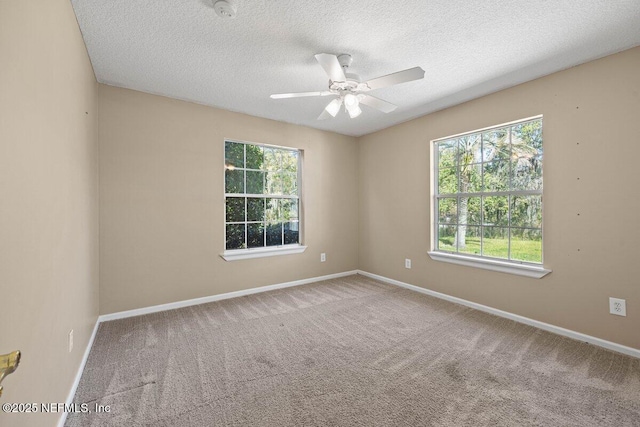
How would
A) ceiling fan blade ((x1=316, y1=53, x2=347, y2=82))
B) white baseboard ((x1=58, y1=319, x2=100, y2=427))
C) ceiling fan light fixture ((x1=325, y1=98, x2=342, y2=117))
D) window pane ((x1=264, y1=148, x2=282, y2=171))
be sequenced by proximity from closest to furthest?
white baseboard ((x1=58, y1=319, x2=100, y2=427)) → ceiling fan blade ((x1=316, y1=53, x2=347, y2=82)) → ceiling fan light fixture ((x1=325, y1=98, x2=342, y2=117)) → window pane ((x1=264, y1=148, x2=282, y2=171))

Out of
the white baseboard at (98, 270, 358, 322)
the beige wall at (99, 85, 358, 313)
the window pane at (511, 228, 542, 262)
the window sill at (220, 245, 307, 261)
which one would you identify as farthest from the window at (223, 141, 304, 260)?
the window pane at (511, 228, 542, 262)

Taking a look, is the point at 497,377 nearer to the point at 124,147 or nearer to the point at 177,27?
the point at 177,27

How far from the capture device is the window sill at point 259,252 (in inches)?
142

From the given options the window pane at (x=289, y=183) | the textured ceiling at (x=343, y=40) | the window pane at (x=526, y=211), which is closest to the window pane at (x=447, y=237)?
the window pane at (x=526, y=211)

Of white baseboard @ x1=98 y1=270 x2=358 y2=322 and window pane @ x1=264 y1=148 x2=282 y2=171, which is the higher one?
window pane @ x1=264 y1=148 x2=282 y2=171

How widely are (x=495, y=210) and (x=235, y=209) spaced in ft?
10.5

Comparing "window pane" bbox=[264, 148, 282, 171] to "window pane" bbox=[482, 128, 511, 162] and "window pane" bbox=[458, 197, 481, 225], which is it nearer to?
"window pane" bbox=[458, 197, 481, 225]

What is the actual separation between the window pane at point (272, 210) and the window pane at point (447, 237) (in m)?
2.30

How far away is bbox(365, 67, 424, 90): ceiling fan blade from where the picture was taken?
1935 millimetres

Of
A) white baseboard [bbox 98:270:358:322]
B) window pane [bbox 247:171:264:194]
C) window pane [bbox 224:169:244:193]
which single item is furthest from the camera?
Result: window pane [bbox 247:171:264:194]

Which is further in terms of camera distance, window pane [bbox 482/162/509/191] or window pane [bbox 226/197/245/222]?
window pane [bbox 226/197/245/222]

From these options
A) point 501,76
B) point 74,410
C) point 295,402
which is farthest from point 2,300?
point 501,76

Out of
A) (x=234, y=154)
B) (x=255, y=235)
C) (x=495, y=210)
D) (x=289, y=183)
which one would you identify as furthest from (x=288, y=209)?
(x=495, y=210)

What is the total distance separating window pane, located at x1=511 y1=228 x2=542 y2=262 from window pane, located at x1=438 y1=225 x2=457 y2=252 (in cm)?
68
